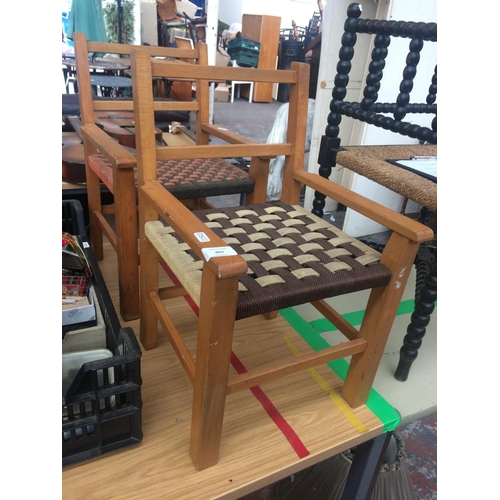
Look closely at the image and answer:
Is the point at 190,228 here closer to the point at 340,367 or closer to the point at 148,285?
the point at 148,285

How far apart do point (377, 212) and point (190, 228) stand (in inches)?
15.0

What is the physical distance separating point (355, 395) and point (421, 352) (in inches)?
16.4

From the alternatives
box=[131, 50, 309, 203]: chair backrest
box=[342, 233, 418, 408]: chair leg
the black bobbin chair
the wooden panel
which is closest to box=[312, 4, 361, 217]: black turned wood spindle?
the black bobbin chair

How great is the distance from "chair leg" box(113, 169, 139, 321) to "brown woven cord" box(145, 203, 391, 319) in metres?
0.17

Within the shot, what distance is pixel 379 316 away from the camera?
818 mm

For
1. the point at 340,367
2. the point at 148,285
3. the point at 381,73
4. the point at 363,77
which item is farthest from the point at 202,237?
the point at 363,77

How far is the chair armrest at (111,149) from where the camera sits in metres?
0.98

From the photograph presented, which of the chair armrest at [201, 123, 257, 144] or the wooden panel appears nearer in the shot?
the chair armrest at [201, 123, 257, 144]

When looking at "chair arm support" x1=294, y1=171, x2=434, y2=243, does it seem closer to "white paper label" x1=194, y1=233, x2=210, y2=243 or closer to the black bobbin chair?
the black bobbin chair

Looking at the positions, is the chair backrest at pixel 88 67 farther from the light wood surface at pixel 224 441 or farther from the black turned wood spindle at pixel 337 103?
the light wood surface at pixel 224 441

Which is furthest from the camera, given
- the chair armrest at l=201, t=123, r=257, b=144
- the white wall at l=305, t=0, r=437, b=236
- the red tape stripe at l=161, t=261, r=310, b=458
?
the white wall at l=305, t=0, r=437, b=236

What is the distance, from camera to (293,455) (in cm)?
81

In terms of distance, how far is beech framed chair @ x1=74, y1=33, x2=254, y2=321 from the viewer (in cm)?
104
